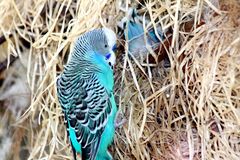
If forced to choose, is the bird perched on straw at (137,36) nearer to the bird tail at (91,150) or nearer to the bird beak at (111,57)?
the bird beak at (111,57)

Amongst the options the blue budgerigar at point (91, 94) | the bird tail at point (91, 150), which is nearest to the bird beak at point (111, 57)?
the blue budgerigar at point (91, 94)

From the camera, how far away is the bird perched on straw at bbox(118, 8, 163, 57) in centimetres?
121

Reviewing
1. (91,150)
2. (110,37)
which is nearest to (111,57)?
(110,37)

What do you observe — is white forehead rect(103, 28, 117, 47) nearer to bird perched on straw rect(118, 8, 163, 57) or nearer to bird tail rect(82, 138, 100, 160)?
bird perched on straw rect(118, 8, 163, 57)

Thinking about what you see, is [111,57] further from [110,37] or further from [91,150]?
[91,150]

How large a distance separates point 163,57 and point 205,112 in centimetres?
13

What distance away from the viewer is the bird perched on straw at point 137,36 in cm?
121

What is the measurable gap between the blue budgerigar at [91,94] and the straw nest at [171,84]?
0.04 meters

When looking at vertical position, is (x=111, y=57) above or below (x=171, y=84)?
above

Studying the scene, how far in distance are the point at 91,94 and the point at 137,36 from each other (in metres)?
0.14

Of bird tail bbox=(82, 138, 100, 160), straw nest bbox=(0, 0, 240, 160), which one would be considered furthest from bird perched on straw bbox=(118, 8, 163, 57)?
bird tail bbox=(82, 138, 100, 160)

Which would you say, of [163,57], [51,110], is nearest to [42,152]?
[51,110]

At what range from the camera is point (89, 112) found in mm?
1179

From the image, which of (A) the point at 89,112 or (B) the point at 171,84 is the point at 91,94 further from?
(B) the point at 171,84
